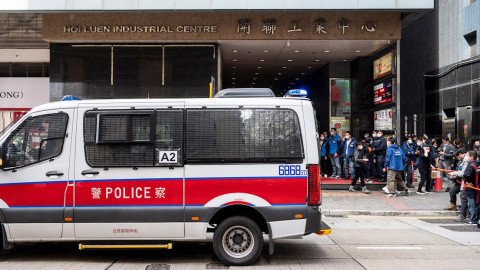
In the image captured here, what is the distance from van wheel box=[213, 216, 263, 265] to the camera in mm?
6387

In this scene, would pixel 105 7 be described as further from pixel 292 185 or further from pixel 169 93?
pixel 292 185

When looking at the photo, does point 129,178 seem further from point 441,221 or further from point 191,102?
point 441,221

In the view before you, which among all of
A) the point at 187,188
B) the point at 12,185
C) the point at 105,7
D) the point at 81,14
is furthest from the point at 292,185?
the point at 81,14

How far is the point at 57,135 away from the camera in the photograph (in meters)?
6.52

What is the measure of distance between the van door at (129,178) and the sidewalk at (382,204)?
646 centimetres

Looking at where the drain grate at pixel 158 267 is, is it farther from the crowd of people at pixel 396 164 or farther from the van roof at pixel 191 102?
the crowd of people at pixel 396 164

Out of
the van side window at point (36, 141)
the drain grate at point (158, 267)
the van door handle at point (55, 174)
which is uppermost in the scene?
the van side window at point (36, 141)

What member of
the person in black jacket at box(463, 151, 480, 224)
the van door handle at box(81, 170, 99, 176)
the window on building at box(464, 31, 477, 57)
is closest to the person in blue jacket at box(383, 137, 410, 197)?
the person in black jacket at box(463, 151, 480, 224)

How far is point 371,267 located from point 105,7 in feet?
46.6

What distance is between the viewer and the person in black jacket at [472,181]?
1015cm

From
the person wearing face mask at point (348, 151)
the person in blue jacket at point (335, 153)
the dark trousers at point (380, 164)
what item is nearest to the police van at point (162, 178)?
the person wearing face mask at point (348, 151)

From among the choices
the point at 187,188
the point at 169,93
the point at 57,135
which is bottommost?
the point at 187,188

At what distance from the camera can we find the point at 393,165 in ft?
45.6

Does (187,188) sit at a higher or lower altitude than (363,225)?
higher
